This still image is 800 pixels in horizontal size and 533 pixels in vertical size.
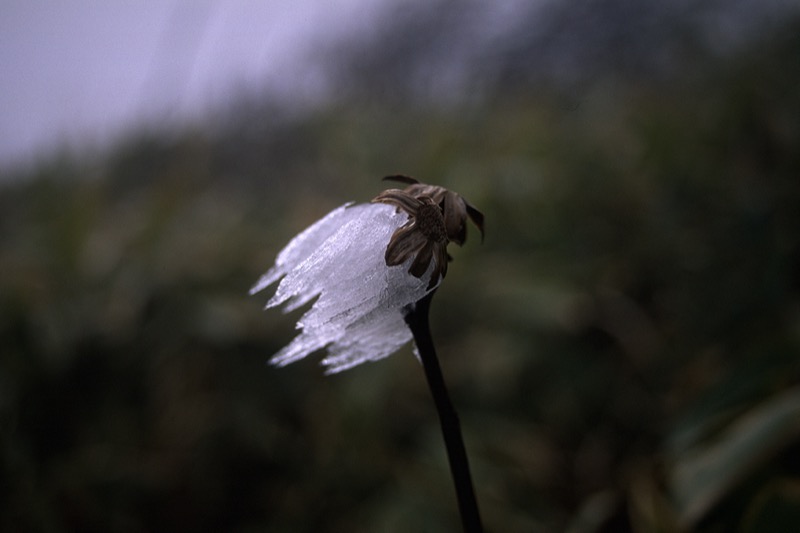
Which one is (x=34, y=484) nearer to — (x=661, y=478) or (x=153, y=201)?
(x=153, y=201)

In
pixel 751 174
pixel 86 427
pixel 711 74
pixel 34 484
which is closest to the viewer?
pixel 34 484

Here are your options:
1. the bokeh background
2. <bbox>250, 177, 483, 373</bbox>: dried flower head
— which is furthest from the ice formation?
the bokeh background

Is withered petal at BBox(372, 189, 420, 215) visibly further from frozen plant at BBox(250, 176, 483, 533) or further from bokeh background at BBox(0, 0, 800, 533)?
bokeh background at BBox(0, 0, 800, 533)

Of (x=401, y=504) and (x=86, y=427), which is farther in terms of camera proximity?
(x=86, y=427)

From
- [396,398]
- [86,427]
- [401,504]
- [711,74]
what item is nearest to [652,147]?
[711,74]

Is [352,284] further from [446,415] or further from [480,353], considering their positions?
[480,353]

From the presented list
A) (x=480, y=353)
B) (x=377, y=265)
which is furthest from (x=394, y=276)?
(x=480, y=353)

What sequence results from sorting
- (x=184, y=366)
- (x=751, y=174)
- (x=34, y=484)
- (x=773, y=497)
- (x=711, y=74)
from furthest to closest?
1. (x=711, y=74)
2. (x=751, y=174)
3. (x=184, y=366)
4. (x=34, y=484)
5. (x=773, y=497)

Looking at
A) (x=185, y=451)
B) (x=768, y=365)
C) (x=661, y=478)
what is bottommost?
(x=661, y=478)
